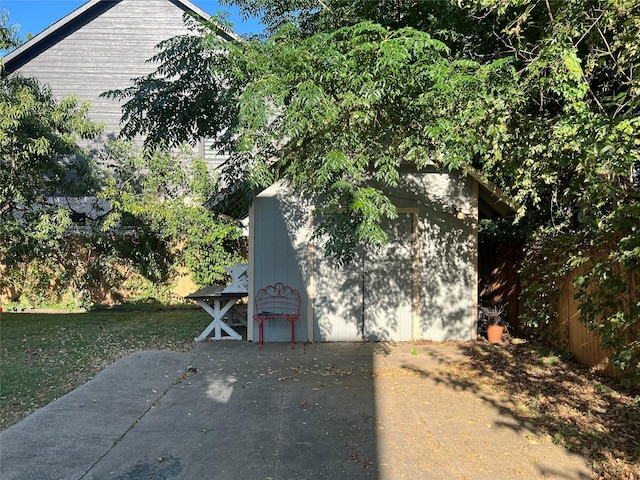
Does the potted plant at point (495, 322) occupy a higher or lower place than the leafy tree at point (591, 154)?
lower

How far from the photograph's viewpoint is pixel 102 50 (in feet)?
45.3

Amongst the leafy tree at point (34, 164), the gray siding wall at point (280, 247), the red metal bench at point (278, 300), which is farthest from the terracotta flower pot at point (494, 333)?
the leafy tree at point (34, 164)

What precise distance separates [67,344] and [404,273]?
18.7ft

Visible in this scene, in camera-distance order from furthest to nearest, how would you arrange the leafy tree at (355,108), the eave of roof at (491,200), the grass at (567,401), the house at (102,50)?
the house at (102,50) < the eave of roof at (491,200) < the leafy tree at (355,108) < the grass at (567,401)

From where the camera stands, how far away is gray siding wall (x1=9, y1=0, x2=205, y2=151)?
1364 centimetres

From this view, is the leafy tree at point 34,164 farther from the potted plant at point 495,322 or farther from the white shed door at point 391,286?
the potted plant at point 495,322

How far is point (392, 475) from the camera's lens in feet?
11.2

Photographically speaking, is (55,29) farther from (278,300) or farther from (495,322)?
(495,322)

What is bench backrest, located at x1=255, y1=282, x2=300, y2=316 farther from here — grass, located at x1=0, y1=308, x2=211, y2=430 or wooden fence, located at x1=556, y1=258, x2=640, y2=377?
wooden fence, located at x1=556, y1=258, x2=640, y2=377

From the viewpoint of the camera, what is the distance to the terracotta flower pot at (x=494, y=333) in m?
7.83

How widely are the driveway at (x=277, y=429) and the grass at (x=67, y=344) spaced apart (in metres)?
0.36

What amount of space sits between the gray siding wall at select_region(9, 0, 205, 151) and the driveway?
1014 cm

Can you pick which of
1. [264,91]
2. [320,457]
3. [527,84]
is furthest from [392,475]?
[527,84]

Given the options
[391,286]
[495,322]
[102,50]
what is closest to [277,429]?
[391,286]
